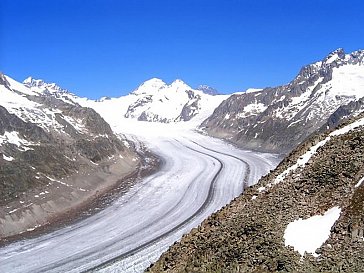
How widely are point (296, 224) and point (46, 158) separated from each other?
62877mm

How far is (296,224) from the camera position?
24.1 metres

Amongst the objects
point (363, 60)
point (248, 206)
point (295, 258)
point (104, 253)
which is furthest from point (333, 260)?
point (363, 60)

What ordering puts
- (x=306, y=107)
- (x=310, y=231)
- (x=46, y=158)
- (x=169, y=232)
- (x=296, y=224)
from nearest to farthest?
(x=310, y=231) < (x=296, y=224) < (x=169, y=232) < (x=46, y=158) < (x=306, y=107)

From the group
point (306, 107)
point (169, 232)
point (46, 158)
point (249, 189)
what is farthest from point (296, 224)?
point (306, 107)

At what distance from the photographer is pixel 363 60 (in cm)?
19312

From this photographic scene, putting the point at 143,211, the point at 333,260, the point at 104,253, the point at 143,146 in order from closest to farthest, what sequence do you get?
the point at 333,260 → the point at 104,253 → the point at 143,211 → the point at 143,146

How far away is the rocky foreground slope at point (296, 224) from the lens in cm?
2178

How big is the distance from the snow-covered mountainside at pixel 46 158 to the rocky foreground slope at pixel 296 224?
35605 millimetres

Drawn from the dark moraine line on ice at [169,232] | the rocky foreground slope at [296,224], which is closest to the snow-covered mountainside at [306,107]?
the dark moraine line on ice at [169,232]

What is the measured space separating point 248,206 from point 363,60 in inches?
7196

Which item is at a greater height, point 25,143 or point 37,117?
point 37,117

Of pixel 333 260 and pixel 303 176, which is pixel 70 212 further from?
pixel 333 260

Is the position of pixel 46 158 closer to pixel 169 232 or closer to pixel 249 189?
pixel 169 232

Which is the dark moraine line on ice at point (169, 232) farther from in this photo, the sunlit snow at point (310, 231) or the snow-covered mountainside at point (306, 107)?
the snow-covered mountainside at point (306, 107)
